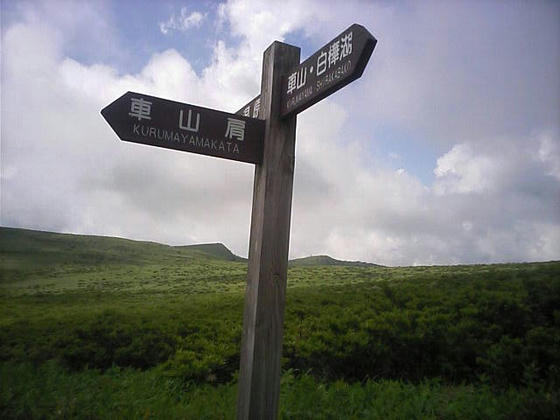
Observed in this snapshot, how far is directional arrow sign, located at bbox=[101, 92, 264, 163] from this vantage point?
2.70 meters

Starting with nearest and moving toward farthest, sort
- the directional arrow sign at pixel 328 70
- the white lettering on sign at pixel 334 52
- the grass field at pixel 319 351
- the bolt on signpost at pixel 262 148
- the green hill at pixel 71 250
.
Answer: the directional arrow sign at pixel 328 70
the white lettering on sign at pixel 334 52
the bolt on signpost at pixel 262 148
the grass field at pixel 319 351
the green hill at pixel 71 250

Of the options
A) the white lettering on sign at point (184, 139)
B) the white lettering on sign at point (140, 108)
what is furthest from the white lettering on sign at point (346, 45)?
the white lettering on sign at point (140, 108)

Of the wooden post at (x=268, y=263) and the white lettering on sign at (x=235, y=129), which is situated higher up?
the white lettering on sign at (x=235, y=129)

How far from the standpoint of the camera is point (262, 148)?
293cm

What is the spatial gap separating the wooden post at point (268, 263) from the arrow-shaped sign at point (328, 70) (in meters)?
0.13

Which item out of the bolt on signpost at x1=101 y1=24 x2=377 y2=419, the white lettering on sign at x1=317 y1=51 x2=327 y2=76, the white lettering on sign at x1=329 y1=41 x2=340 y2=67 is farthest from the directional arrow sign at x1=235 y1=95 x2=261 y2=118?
the white lettering on sign at x1=329 y1=41 x2=340 y2=67

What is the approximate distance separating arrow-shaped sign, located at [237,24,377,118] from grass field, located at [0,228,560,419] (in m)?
2.65

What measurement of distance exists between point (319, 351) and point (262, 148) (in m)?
3.04

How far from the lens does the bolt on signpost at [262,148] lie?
2682 mm

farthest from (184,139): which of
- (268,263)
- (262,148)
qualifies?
(268,263)

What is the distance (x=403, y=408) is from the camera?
4.14m

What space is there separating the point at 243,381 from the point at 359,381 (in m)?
2.61

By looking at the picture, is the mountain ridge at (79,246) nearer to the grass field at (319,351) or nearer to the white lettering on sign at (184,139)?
the grass field at (319,351)

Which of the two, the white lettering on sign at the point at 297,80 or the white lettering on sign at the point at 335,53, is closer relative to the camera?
the white lettering on sign at the point at 335,53
